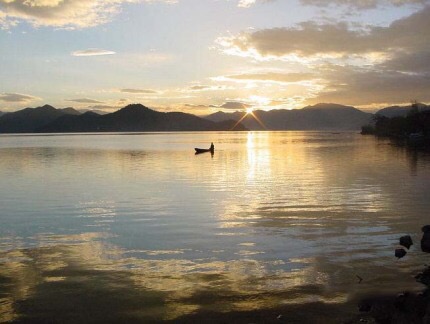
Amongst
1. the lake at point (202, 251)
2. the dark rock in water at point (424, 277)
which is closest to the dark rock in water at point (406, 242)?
the lake at point (202, 251)

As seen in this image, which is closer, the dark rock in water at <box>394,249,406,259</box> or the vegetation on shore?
the dark rock in water at <box>394,249,406,259</box>

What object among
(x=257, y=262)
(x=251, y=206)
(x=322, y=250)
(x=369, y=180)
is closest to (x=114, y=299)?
(x=257, y=262)

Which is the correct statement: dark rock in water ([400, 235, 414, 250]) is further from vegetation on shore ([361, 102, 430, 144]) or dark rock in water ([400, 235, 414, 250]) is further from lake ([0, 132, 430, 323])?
vegetation on shore ([361, 102, 430, 144])

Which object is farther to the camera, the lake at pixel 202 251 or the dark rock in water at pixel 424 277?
the dark rock in water at pixel 424 277

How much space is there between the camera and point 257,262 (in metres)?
19.2

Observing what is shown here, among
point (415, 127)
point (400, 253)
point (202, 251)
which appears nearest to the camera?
point (400, 253)

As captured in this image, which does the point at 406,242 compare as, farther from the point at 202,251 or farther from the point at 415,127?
A: the point at 415,127

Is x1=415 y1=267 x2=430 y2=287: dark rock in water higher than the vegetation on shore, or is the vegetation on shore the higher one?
the vegetation on shore

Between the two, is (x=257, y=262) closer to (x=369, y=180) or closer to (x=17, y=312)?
(x=17, y=312)

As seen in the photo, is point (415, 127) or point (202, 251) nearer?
point (202, 251)

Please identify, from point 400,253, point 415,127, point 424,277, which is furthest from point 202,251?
point 415,127

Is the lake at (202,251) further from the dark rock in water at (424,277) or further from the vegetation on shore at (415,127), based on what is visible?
the vegetation on shore at (415,127)

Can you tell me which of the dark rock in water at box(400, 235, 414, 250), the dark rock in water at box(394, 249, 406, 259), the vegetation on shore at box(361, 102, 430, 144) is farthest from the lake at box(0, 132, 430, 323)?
the vegetation on shore at box(361, 102, 430, 144)

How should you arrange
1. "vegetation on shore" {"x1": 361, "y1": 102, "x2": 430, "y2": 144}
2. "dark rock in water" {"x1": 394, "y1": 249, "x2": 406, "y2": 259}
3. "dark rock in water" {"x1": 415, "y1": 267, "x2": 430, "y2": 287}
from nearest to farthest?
"dark rock in water" {"x1": 415, "y1": 267, "x2": 430, "y2": 287} < "dark rock in water" {"x1": 394, "y1": 249, "x2": 406, "y2": 259} < "vegetation on shore" {"x1": 361, "y1": 102, "x2": 430, "y2": 144}
